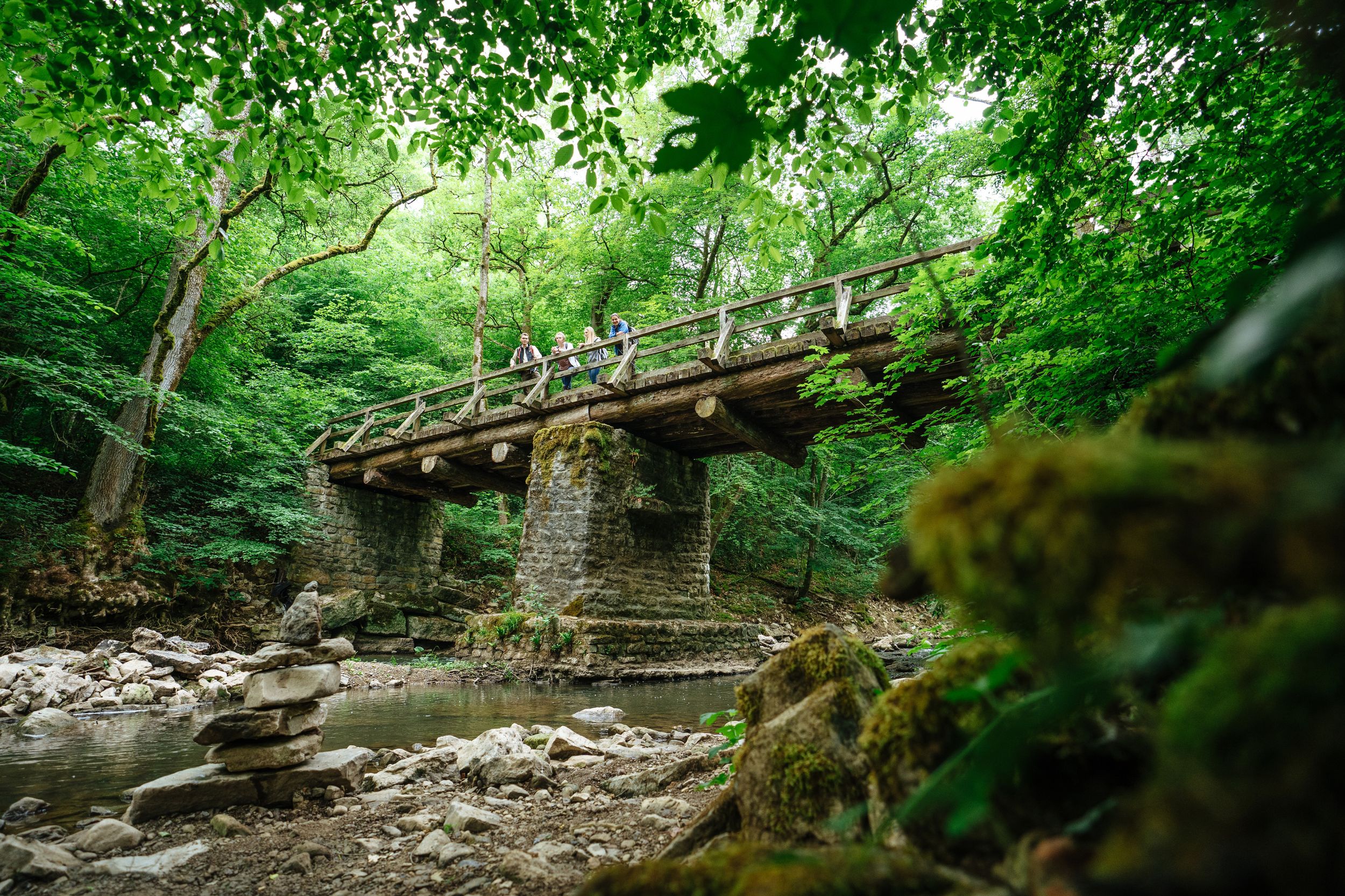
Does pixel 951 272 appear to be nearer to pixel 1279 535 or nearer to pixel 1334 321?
pixel 1334 321

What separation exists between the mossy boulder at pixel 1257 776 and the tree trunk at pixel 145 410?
10.7 m

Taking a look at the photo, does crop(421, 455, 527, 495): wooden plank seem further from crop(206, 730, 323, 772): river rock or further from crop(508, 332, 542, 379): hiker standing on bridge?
crop(206, 730, 323, 772): river rock

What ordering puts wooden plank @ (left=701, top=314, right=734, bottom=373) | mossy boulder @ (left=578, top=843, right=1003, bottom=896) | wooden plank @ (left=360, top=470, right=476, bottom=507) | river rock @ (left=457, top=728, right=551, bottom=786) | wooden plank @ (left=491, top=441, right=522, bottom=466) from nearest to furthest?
mossy boulder @ (left=578, top=843, right=1003, bottom=896)
river rock @ (left=457, top=728, right=551, bottom=786)
wooden plank @ (left=701, top=314, right=734, bottom=373)
wooden plank @ (left=491, top=441, right=522, bottom=466)
wooden plank @ (left=360, top=470, right=476, bottom=507)

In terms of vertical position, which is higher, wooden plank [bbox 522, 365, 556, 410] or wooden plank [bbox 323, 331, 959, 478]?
wooden plank [bbox 522, 365, 556, 410]

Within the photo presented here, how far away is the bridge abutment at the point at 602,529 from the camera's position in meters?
8.78

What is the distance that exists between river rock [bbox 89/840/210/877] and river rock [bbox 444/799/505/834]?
3.00 feet

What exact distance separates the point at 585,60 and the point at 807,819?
351 cm

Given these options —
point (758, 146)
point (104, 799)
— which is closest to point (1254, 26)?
point (758, 146)

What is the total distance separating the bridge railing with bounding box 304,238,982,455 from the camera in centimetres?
681

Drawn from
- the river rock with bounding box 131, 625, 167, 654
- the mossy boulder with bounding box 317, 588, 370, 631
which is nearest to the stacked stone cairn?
the river rock with bounding box 131, 625, 167, 654

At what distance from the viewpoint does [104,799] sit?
9.85 ft

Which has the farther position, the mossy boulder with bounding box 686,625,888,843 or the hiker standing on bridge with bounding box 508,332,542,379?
the hiker standing on bridge with bounding box 508,332,542,379

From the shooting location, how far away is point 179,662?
6730 mm

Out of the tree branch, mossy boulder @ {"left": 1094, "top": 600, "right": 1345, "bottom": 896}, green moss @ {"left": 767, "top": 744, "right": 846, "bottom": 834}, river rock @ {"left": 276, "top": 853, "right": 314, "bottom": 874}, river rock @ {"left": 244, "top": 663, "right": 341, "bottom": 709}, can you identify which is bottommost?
river rock @ {"left": 276, "top": 853, "right": 314, "bottom": 874}
